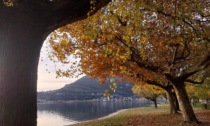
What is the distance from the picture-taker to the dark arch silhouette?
6.84m

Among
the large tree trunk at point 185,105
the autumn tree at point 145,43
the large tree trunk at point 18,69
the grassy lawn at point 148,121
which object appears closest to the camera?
the large tree trunk at point 18,69

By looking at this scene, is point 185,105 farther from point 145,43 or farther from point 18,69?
point 18,69

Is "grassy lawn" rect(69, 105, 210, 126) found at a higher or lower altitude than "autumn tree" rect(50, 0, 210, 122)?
lower

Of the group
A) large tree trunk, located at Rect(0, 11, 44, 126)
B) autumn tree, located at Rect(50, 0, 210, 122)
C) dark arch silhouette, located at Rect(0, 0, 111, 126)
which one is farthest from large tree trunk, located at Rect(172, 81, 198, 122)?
large tree trunk, located at Rect(0, 11, 44, 126)

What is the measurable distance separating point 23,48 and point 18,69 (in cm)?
65

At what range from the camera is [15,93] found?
22.6ft

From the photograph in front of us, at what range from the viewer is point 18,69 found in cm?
700

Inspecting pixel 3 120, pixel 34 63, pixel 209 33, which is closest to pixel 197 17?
pixel 209 33

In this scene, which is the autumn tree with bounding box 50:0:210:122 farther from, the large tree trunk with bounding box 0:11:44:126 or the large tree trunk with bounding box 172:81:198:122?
the large tree trunk with bounding box 0:11:44:126

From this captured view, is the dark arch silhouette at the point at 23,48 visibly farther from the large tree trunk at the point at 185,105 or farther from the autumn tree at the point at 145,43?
the large tree trunk at the point at 185,105

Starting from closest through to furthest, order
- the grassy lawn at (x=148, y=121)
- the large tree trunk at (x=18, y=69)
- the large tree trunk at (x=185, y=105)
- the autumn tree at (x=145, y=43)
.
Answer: the large tree trunk at (x=18, y=69), the autumn tree at (x=145, y=43), the large tree trunk at (x=185, y=105), the grassy lawn at (x=148, y=121)

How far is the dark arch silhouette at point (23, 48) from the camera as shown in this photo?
6.84 metres

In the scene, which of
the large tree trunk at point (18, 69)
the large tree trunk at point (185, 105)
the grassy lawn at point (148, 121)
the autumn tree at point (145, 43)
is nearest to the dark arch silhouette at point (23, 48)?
the large tree trunk at point (18, 69)

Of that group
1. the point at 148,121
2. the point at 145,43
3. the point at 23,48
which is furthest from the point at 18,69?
the point at 148,121
